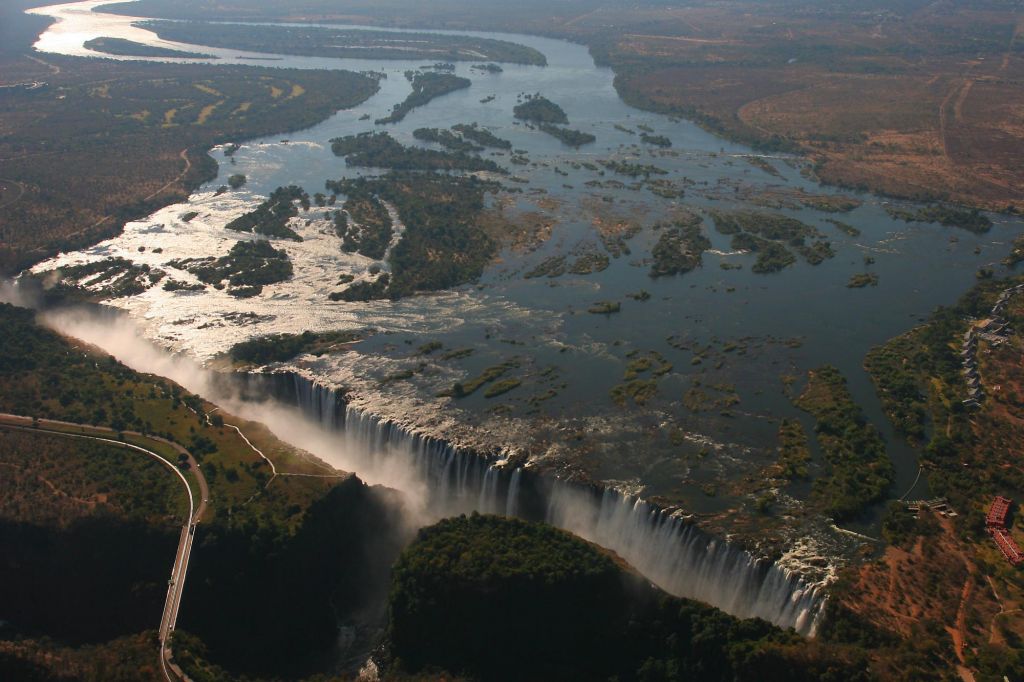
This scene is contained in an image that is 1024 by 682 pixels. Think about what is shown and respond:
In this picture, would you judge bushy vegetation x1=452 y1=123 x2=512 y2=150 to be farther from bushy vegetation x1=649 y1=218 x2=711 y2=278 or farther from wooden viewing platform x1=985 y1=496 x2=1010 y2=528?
wooden viewing platform x1=985 y1=496 x2=1010 y2=528

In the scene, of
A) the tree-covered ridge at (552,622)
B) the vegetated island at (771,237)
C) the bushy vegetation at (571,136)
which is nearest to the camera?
the tree-covered ridge at (552,622)

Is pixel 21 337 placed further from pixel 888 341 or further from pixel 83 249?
pixel 888 341

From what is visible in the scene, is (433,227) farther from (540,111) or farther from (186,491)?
(540,111)

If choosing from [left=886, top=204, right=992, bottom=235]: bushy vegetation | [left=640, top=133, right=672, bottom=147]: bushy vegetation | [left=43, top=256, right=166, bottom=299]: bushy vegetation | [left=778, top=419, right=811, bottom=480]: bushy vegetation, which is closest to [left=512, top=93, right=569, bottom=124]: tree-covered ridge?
[left=640, top=133, right=672, bottom=147]: bushy vegetation

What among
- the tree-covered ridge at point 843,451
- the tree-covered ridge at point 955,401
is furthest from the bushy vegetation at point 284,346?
the tree-covered ridge at point 955,401

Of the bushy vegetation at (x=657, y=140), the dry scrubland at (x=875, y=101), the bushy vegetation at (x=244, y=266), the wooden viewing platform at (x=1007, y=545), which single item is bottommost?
the bushy vegetation at (x=244, y=266)

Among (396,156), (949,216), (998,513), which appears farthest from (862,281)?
(396,156)

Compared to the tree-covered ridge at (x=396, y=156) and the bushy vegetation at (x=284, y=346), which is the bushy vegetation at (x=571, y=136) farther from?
the bushy vegetation at (x=284, y=346)
